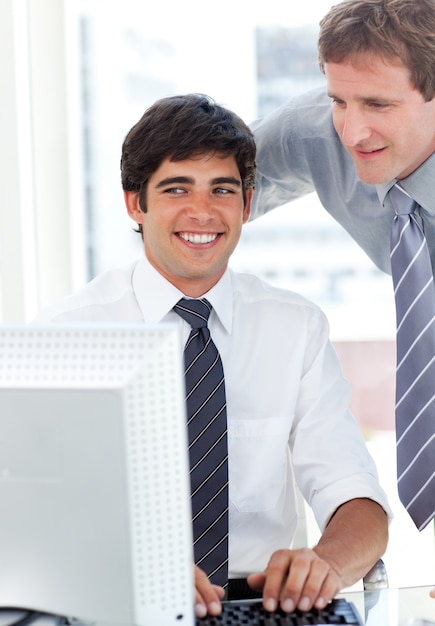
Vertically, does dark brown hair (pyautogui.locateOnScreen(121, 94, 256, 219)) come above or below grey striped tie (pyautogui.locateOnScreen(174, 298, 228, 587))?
above

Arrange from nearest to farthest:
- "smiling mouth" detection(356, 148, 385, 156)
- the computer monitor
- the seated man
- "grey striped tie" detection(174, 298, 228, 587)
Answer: the computer monitor → "grey striped tie" detection(174, 298, 228, 587) → the seated man → "smiling mouth" detection(356, 148, 385, 156)

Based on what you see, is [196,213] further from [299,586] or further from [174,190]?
[299,586]

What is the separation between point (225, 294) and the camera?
1821 millimetres

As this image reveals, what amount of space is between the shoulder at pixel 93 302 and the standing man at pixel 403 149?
59cm

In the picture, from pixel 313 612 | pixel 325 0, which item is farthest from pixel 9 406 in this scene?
pixel 325 0

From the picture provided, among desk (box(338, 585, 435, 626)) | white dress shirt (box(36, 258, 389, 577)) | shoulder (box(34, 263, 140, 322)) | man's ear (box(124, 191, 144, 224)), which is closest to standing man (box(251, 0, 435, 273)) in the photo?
white dress shirt (box(36, 258, 389, 577))

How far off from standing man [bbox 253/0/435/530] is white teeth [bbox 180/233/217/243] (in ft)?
1.22

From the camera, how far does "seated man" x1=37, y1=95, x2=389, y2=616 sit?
175cm

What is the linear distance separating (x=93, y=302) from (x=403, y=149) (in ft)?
2.47

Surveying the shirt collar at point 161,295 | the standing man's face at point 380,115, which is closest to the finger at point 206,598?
the shirt collar at point 161,295

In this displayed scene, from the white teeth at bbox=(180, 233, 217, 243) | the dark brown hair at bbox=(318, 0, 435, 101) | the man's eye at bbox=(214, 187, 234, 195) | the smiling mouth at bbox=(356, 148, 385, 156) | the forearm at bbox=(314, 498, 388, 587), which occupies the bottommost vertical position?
the forearm at bbox=(314, 498, 388, 587)

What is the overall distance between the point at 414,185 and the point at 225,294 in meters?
0.50

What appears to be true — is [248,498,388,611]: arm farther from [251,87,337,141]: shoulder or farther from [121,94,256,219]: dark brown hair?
[251,87,337,141]: shoulder

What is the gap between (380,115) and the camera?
72.4 inches
